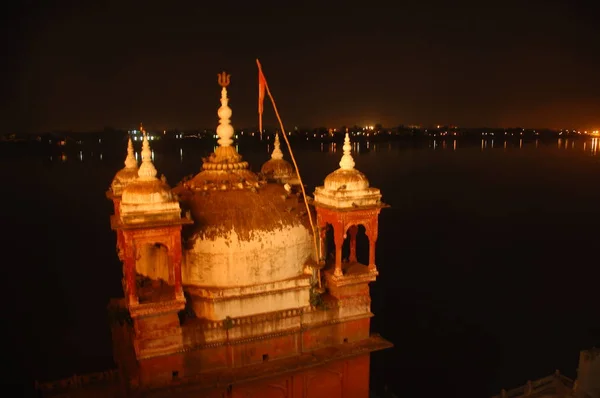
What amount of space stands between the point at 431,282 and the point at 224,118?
2921 cm

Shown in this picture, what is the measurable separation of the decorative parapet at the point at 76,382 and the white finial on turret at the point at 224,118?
291 inches

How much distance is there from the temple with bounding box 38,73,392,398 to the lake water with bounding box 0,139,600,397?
46.0 feet

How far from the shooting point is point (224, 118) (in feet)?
44.3

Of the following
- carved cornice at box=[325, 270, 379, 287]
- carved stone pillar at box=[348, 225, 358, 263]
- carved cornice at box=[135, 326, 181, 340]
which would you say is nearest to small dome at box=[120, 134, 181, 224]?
carved cornice at box=[135, 326, 181, 340]

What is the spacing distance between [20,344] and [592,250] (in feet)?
148

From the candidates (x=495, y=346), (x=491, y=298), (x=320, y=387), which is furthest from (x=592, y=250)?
(x=320, y=387)

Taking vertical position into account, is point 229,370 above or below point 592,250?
above

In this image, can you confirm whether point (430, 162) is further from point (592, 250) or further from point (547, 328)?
point (547, 328)

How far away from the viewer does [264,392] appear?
12.1 meters

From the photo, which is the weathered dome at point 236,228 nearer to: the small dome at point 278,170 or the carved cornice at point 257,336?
the carved cornice at point 257,336

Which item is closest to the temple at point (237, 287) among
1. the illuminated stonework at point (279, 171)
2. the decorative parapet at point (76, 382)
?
the decorative parapet at point (76, 382)

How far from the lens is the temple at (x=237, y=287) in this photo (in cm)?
1102

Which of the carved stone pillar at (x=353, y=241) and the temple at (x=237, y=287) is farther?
the carved stone pillar at (x=353, y=241)

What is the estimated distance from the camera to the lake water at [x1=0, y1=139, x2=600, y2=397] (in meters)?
27.2
